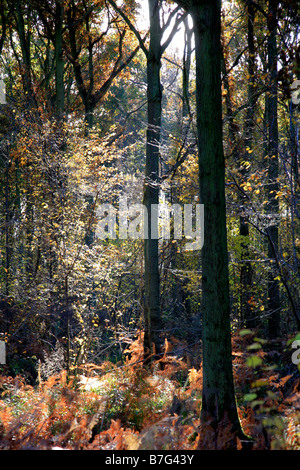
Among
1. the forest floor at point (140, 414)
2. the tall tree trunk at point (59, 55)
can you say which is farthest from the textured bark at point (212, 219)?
the tall tree trunk at point (59, 55)

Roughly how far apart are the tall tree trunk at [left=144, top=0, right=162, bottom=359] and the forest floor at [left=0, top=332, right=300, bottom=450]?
1304 mm

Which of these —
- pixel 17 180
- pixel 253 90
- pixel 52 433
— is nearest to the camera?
pixel 52 433

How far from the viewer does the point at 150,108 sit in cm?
741

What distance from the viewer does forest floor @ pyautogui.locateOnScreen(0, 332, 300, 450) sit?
312 cm

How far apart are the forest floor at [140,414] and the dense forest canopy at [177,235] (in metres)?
0.03

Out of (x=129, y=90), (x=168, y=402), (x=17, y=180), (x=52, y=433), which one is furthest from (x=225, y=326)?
(x=129, y=90)

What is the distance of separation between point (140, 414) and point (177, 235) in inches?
250

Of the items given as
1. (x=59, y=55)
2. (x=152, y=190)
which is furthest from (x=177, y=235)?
(x=59, y=55)

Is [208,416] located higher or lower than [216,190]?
lower

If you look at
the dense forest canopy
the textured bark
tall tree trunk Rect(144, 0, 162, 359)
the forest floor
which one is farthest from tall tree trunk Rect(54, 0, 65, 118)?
the textured bark

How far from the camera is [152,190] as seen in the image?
740 centimetres

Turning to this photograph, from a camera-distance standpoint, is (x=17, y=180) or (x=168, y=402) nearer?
(x=168, y=402)
